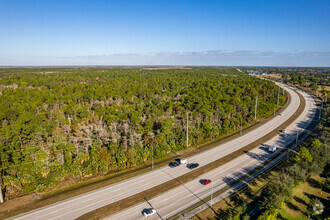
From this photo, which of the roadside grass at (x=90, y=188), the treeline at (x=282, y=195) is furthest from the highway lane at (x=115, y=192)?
the treeline at (x=282, y=195)

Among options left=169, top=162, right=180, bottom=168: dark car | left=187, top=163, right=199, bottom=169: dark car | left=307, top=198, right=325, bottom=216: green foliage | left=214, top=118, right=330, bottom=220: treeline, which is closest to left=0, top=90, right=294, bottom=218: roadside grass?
left=187, top=163, right=199, bottom=169: dark car

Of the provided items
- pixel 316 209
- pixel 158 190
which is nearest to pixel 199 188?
pixel 158 190

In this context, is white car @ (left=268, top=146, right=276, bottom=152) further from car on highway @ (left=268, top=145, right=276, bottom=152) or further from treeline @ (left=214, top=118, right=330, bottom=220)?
treeline @ (left=214, top=118, right=330, bottom=220)

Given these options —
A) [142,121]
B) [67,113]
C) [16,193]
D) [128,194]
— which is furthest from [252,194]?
[67,113]

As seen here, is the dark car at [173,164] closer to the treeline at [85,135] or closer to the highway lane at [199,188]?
the treeline at [85,135]

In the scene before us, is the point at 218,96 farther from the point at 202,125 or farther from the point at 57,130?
the point at 57,130

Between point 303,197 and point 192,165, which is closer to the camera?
point 303,197

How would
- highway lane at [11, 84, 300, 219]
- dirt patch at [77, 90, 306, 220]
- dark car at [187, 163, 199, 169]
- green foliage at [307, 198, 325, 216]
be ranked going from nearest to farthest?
green foliage at [307, 198, 325, 216], dirt patch at [77, 90, 306, 220], highway lane at [11, 84, 300, 219], dark car at [187, 163, 199, 169]

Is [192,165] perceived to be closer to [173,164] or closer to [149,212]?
[173,164]
